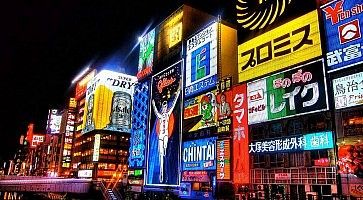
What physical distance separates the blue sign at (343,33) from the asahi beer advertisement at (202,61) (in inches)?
606

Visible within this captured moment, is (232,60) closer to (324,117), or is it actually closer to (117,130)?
(324,117)

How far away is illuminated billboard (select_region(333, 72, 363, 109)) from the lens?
77.0 ft

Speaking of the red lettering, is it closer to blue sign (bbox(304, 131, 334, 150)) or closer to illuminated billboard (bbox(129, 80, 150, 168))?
blue sign (bbox(304, 131, 334, 150))

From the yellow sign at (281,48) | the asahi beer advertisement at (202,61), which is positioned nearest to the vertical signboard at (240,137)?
the yellow sign at (281,48)

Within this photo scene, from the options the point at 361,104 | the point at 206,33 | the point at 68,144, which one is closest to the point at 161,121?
the point at 206,33

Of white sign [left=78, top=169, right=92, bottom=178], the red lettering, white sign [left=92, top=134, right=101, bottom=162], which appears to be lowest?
white sign [left=78, top=169, right=92, bottom=178]

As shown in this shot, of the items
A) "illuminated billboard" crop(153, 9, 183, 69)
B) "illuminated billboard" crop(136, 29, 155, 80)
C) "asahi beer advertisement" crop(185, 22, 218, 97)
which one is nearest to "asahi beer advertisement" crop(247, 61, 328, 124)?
"asahi beer advertisement" crop(185, 22, 218, 97)

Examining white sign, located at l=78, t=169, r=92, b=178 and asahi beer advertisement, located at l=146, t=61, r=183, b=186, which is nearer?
asahi beer advertisement, located at l=146, t=61, r=183, b=186

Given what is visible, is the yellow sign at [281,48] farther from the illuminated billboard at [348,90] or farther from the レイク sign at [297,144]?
the レイク sign at [297,144]

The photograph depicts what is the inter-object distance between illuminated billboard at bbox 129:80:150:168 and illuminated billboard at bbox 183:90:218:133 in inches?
494

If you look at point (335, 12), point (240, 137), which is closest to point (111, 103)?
point (240, 137)

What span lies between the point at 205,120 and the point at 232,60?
8.44m

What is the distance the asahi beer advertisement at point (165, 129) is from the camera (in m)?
44.8

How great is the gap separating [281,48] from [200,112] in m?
14.3
